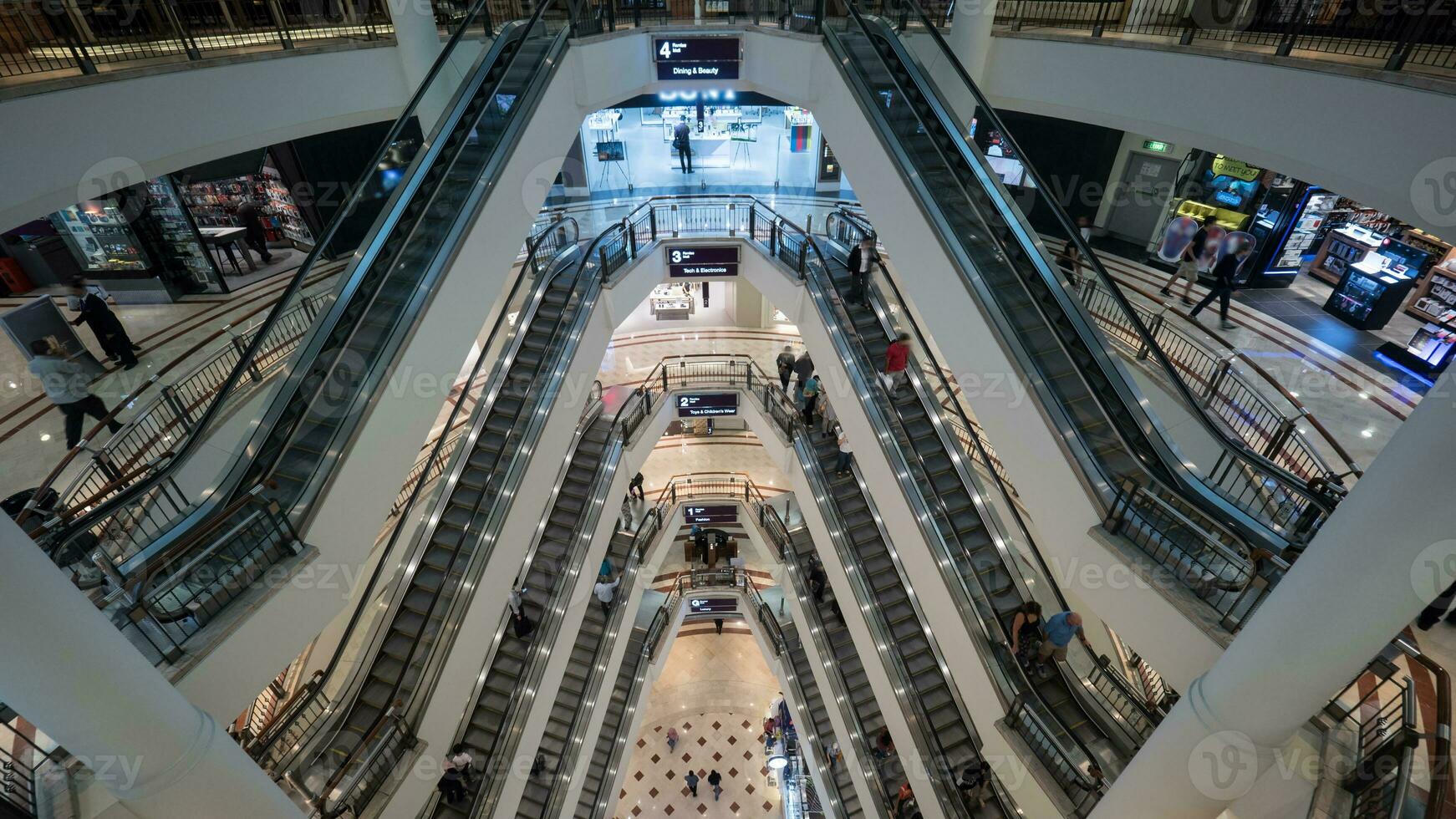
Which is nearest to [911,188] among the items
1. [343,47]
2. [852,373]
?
[852,373]

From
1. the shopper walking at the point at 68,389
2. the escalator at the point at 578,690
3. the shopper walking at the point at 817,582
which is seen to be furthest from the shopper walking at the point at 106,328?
the shopper walking at the point at 817,582

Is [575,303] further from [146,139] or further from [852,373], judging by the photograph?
[146,139]

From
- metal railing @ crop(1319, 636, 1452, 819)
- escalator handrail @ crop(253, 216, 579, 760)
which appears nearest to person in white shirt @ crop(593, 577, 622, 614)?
escalator handrail @ crop(253, 216, 579, 760)

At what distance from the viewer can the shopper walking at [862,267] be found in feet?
34.6

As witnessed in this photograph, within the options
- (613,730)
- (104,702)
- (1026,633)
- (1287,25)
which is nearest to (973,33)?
(1287,25)

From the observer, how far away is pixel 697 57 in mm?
10586

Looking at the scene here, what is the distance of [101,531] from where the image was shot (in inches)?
178

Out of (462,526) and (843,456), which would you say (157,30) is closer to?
(462,526)

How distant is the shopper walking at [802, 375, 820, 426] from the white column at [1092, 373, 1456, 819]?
8893 mm

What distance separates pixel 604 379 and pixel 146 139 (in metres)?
11.0

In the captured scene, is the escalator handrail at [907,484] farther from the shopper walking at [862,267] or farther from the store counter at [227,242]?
the store counter at [227,242]

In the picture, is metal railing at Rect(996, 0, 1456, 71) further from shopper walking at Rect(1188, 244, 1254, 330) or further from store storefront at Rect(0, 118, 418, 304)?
store storefront at Rect(0, 118, 418, 304)

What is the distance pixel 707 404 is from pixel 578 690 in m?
7.31

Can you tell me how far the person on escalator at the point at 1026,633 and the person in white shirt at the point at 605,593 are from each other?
845 centimetres
